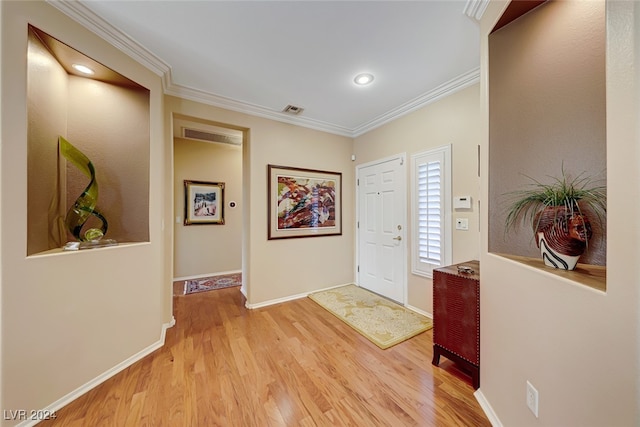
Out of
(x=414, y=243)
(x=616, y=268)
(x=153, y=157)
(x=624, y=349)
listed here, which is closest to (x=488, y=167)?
(x=616, y=268)

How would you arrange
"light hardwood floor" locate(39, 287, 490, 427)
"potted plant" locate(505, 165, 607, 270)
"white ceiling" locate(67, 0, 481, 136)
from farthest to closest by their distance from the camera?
"white ceiling" locate(67, 0, 481, 136), "light hardwood floor" locate(39, 287, 490, 427), "potted plant" locate(505, 165, 607, 270)

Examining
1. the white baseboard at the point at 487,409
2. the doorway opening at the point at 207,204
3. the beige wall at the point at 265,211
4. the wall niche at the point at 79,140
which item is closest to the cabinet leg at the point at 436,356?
the white baseboard at the point at 487,409

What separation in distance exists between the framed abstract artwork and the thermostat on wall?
5.65ft

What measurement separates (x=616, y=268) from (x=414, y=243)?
214 centimetres

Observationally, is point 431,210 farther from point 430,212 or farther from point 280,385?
point 280,385

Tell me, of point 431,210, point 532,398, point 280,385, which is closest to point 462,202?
point 431,210

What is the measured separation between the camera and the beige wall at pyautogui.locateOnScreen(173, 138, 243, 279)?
4.10 m

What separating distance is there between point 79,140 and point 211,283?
2.83 metres

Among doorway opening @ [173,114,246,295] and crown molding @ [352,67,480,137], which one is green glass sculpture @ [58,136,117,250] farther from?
crown molding @ [352,67,480,137]

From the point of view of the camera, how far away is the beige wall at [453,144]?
2.24 metres

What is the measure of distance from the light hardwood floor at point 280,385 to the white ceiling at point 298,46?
256cm

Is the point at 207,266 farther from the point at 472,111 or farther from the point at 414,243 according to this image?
the point at 472,111

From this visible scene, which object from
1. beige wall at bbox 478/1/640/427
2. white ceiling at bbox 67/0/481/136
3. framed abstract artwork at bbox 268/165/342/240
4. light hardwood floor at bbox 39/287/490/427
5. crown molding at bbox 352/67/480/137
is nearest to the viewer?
beige wall at bbox 478/1/640/427

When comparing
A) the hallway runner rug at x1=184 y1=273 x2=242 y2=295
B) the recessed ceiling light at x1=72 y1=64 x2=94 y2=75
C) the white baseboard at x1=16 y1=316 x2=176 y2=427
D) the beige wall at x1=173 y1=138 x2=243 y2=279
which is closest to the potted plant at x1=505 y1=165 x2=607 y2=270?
the white baseboard at x1=16 y1=316 x2=176 y2=427
